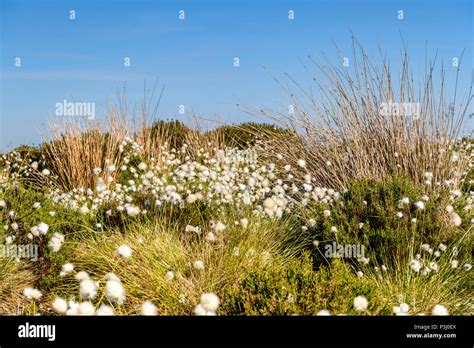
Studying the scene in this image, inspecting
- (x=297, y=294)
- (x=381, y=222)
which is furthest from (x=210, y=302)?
(x=381, y=222)

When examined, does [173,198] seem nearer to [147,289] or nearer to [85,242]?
[85,242]

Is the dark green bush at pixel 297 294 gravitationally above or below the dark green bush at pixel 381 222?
below

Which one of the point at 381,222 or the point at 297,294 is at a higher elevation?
the point at 381,222

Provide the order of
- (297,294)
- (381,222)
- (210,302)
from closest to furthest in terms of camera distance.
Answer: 1. (210,302)
2. (297,294)
3. (381,222)

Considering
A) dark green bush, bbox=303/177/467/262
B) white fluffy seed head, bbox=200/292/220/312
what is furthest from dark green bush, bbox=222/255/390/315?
dark green bush, bbox=303/177/467/262

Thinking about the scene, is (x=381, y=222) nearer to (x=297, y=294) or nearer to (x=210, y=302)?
(x=297, y=294)

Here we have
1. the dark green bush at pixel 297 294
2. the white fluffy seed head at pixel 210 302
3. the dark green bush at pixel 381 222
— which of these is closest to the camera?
the white fluffy seed head at pixel 210 302

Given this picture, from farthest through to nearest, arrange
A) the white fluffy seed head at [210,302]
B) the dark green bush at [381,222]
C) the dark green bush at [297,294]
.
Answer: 1. the dark green bush at [381,222]
2. the dark green bush at [297,294]
3. the white fluffy seed head at [210,302]

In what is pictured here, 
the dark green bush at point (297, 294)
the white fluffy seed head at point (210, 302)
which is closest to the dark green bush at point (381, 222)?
the dark green bush at point (297, 294)

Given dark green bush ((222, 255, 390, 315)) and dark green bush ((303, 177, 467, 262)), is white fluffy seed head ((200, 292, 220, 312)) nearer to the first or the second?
dark green bush ((222, 255, 390, 315))

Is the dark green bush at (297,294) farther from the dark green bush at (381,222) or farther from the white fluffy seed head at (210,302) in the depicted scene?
the dark green bush at (381,222)
